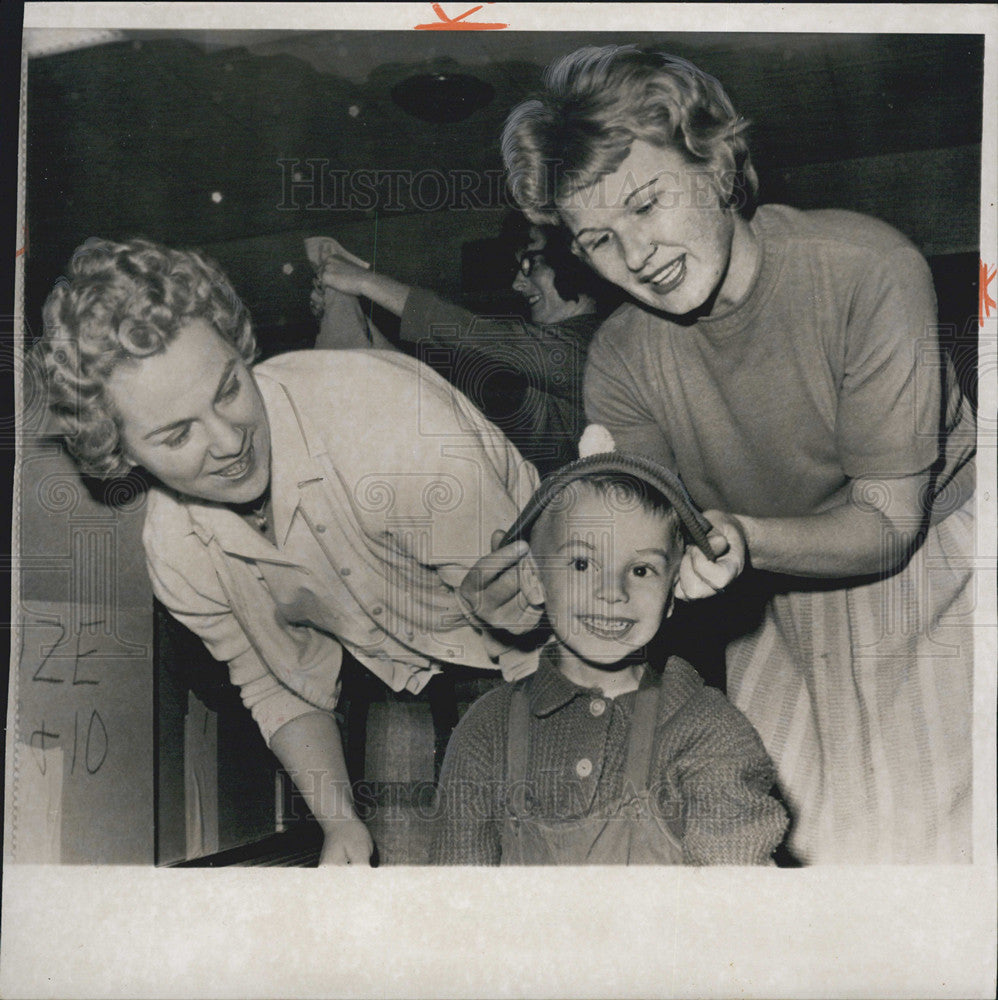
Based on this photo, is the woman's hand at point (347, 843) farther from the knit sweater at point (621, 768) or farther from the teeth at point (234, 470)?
the teeth at point (234, 470)

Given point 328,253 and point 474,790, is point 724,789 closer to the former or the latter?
point 474,790

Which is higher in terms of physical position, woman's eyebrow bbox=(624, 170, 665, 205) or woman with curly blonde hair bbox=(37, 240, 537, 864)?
woman's eyebrow bbox=(624, 170, 665, 205)

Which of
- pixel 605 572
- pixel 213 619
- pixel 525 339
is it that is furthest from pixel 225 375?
pixel 605 572

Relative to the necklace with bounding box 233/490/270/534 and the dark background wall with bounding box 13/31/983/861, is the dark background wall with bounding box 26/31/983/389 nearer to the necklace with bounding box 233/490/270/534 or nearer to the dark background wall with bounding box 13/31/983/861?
the dark background wall with bounding box 13/31/983/861

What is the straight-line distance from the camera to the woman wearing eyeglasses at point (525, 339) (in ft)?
7.77

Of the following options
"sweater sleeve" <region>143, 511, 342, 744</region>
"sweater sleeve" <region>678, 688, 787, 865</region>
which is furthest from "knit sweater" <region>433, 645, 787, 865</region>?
"sweater sleeve" <region>143, 511, 342, 744</region>

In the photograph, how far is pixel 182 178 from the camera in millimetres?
2416

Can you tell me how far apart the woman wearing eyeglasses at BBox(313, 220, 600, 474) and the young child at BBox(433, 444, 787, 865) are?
0.12 m

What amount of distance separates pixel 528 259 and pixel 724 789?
4.07 ft

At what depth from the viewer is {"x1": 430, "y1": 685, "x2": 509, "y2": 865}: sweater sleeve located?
235 centimetres

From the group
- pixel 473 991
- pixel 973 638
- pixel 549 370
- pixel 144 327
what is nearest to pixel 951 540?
pixel 973 638

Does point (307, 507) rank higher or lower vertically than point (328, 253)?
lower

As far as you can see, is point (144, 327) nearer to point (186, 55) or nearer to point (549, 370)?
point (186, 55)

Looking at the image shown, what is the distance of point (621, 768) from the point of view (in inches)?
91.3
